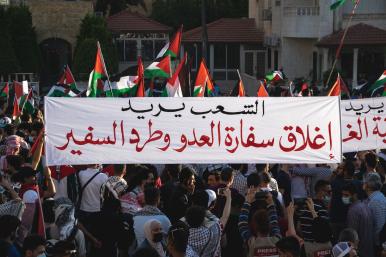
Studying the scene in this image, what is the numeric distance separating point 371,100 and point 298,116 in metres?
2.14

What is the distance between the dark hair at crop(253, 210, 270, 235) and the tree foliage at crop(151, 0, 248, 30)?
4183 cm

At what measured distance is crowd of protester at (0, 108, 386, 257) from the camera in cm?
735

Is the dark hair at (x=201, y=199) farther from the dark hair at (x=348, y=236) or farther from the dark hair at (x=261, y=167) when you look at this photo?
the dark hair at (x=261, y=167)

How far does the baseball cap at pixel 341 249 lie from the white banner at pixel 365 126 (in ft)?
12.0

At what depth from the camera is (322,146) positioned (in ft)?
30.0

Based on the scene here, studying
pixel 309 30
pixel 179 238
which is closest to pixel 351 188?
pixel 179 238

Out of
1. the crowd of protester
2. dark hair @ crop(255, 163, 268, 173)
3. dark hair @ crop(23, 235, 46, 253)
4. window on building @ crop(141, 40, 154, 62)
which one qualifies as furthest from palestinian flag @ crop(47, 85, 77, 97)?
window on building @ crop(141, 40, 154, 62)

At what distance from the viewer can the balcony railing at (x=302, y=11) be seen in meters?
37.9

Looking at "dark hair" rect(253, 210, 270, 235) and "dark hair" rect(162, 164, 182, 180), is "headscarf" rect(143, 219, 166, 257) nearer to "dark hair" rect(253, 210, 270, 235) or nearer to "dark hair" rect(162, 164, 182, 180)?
"dark hair" rect(253, 210, 270, 235)

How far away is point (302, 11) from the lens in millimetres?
38625

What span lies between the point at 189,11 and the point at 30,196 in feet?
137

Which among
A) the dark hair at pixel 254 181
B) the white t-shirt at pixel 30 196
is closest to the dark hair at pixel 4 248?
the white t-shirt at pixel 30 196

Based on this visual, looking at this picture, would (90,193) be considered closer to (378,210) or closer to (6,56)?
(378,210)

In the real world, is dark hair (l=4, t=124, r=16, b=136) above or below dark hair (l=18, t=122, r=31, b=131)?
above
